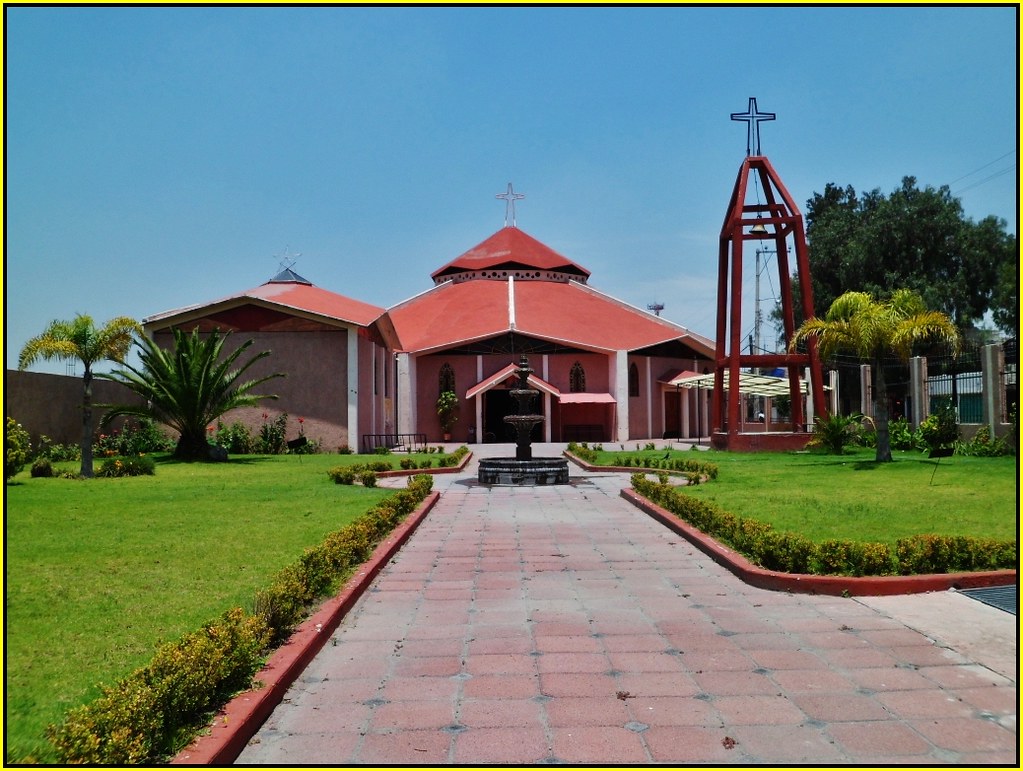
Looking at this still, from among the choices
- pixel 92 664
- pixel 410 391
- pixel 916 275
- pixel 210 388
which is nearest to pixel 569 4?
pixel 92 664

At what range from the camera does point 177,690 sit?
3.79m

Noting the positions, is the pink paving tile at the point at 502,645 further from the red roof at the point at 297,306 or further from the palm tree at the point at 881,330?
the red roof at the point at 297,306

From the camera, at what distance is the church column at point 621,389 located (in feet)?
118

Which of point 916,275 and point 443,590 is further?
point 916,275

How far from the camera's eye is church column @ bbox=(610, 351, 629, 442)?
36000mm

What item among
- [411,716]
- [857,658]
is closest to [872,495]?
[857,658]

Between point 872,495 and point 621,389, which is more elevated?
point 621,389

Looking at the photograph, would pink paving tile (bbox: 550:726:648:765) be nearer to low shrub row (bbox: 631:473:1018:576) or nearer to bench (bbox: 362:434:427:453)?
low shrub row (bbox: 631:473:1018:576)

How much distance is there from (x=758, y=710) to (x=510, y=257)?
1677 inches

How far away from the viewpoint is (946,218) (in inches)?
1679

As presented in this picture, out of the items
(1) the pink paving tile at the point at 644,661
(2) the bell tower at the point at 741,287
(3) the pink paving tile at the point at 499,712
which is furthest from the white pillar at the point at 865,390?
(3) the pink paving tile at the point at 499,712

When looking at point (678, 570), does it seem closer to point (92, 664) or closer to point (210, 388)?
point (92, 664)

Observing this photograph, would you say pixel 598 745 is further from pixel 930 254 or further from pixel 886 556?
pixel 930 254

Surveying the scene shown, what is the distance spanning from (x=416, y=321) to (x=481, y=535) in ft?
104
